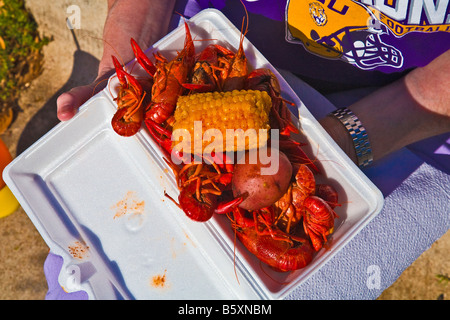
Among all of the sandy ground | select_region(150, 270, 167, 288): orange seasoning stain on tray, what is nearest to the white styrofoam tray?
select_region(150, 270, 167, 288): orange seasoning stain on tray

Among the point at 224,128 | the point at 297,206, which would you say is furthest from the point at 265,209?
the point at 224,128

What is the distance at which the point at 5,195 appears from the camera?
2135 millimetres

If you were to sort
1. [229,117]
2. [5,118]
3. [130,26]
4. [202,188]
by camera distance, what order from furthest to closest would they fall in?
[5,118], [130,26], [202,188], [229,117]

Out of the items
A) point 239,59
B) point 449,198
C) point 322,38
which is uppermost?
point 239,59

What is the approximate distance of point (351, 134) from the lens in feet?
4.64

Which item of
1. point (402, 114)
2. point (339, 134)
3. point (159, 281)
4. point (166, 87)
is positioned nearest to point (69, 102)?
point (166, 87)

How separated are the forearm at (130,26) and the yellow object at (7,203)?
3.50ft

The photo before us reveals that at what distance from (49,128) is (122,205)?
4.49ft

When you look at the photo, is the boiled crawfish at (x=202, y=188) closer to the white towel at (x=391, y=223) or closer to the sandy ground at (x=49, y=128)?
the white towel at (x=391, y=223)

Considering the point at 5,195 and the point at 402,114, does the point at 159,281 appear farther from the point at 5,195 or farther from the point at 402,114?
the point at 5,195

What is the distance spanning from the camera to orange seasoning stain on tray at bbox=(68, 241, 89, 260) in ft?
4.50

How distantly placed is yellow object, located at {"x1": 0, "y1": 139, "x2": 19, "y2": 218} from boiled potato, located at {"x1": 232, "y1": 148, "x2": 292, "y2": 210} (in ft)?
4.85

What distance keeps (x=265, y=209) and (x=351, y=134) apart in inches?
18.1

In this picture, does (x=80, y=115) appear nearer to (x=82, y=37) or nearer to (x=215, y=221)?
(x=215, y=221)
